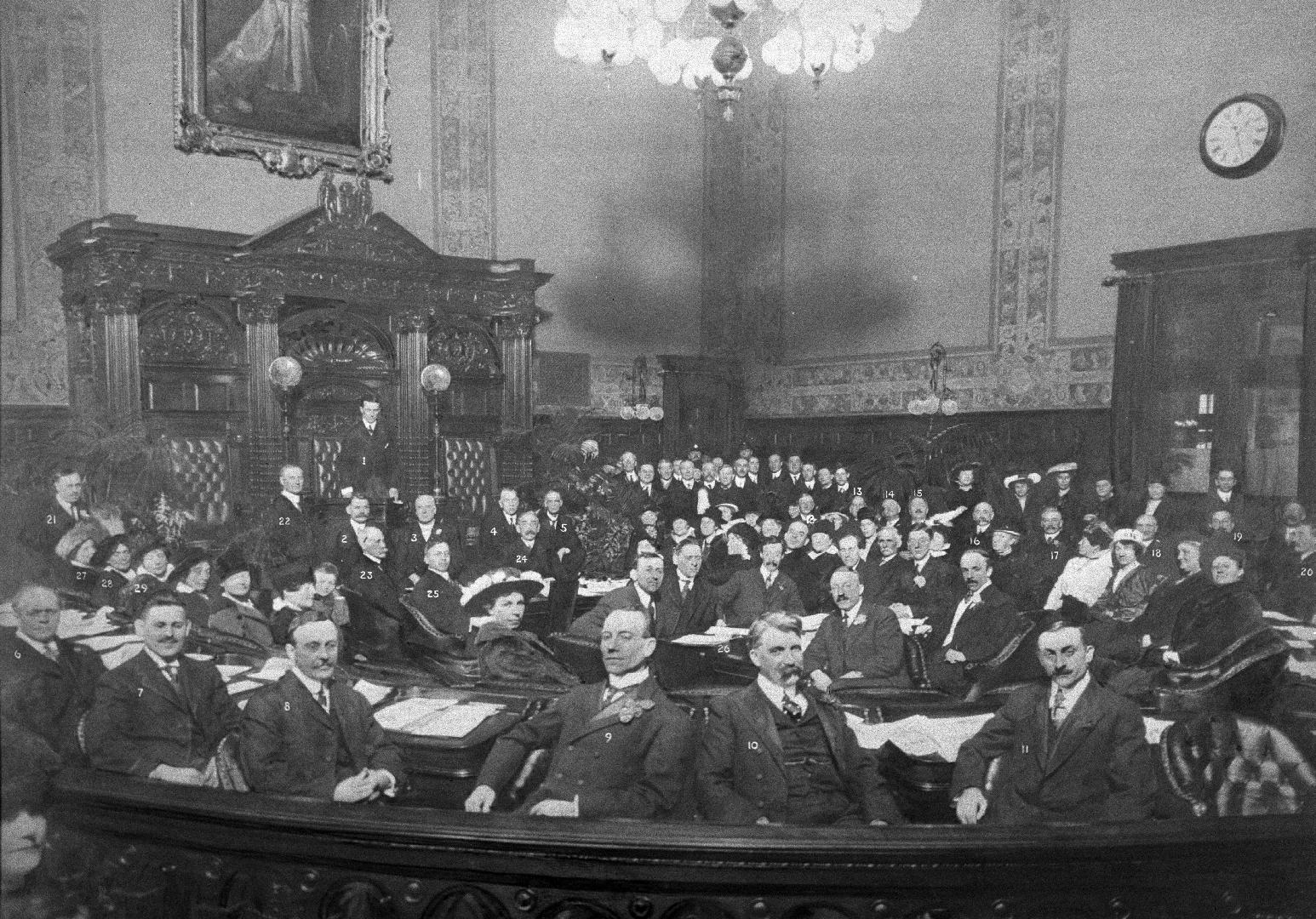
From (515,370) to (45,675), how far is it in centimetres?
234

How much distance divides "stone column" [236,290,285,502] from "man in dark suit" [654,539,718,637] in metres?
1.94


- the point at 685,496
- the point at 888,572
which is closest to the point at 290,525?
the point at 685,496

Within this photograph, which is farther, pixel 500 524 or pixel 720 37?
pixel 720 37

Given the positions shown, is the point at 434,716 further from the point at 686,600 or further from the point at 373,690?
the point at 686,600

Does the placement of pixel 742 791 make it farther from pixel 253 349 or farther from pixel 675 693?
pixel 253 349

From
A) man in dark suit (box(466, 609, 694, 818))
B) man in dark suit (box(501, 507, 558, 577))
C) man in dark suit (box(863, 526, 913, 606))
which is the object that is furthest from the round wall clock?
man in dark suit (box(501, 507, 558, 577))

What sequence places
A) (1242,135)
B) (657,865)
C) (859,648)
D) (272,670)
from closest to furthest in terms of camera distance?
(657,865)
(1242,135)
(272,670)
(859,648)

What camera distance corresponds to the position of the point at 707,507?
4.83 m

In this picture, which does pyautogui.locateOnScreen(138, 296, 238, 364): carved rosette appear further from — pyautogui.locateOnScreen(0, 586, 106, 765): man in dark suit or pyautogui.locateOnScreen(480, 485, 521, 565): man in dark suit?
pyautogui.locateOnScreen(480, 485, 521, 565): man in dark suit

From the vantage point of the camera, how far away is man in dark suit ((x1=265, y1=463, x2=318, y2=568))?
378cm

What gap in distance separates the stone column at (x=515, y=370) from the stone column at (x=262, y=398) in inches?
41.2

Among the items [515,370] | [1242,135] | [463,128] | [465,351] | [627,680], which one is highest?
[463,128]

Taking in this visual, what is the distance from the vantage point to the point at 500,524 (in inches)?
175

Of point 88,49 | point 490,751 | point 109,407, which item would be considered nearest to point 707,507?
point 490,751
